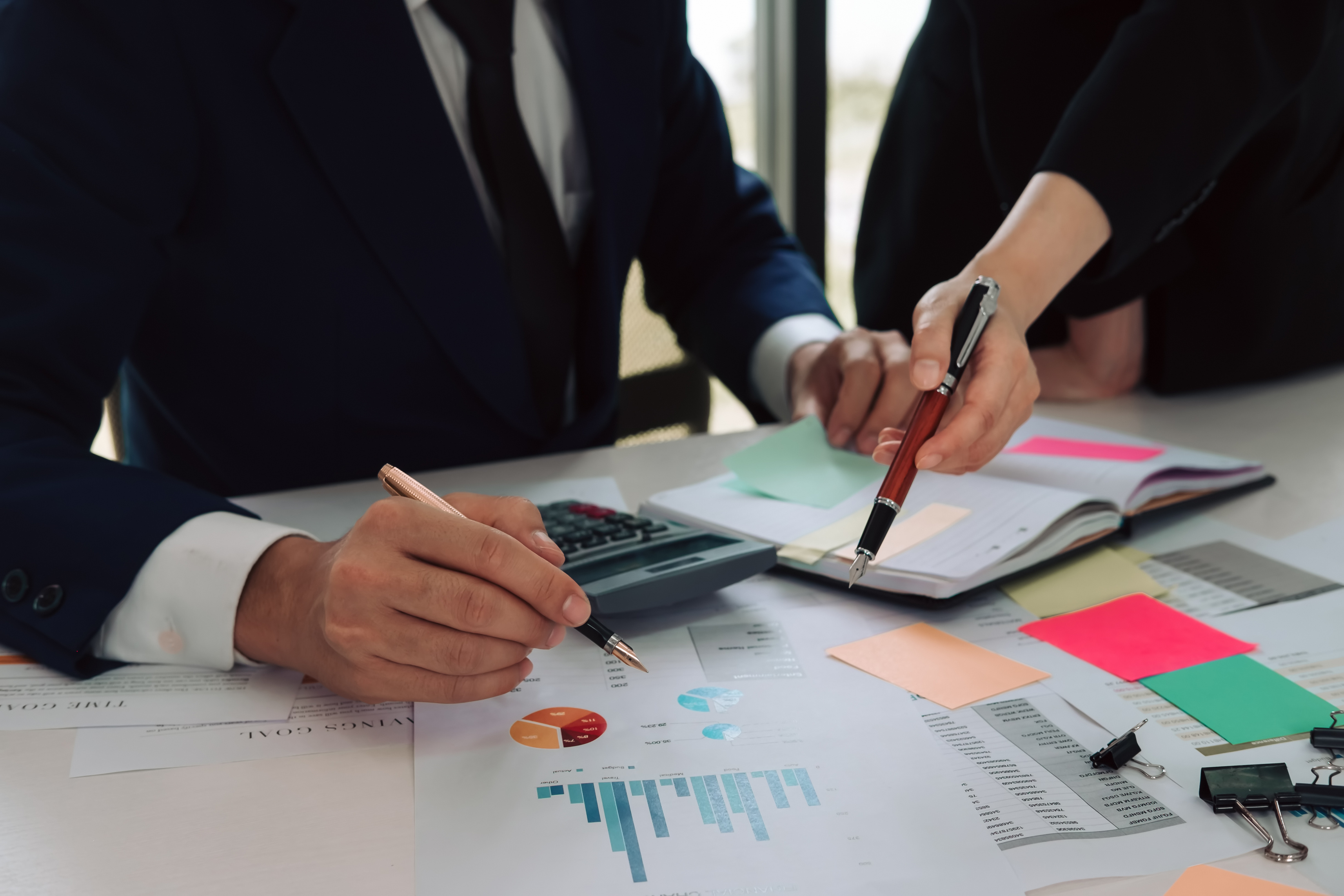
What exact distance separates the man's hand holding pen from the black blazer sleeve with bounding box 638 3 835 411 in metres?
0.76

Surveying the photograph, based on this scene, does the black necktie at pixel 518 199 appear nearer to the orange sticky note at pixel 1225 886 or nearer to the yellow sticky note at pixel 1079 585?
the yellow sticky note at pixel 1079 585

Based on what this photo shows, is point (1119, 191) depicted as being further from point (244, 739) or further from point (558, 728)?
point (244, 739)

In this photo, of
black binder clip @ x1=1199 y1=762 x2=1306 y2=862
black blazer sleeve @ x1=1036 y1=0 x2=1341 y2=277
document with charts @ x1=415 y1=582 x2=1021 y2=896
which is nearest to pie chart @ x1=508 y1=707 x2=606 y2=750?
document with charts @ x1=415 y1=582 x2=1021 y2=896

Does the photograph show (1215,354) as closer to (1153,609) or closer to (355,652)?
(1153,609)

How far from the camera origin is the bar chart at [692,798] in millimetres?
479

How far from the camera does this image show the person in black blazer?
0.91m

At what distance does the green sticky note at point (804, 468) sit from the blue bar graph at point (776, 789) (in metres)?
0.36

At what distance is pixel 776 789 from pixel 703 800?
0.13ft

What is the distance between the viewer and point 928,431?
0.69m

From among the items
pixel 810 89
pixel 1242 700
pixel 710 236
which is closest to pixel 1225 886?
pixel 1242 700

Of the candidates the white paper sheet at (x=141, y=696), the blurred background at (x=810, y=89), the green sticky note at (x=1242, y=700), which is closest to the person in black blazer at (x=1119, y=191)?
the green sticky note at (x=1242, y=700)

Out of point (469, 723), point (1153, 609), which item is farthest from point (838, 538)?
point (469, 723)

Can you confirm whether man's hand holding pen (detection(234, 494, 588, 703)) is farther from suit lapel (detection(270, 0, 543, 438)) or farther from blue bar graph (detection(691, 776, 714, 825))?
suit lapel (detection(270, 0, 543, 438))

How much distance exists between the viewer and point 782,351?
120 cm
